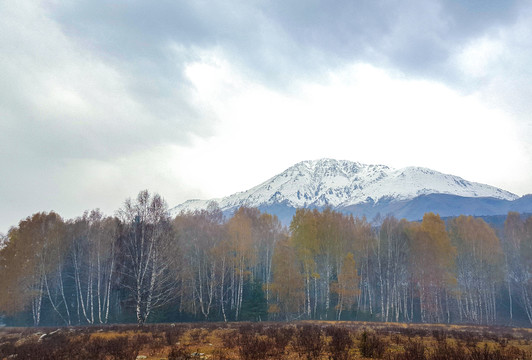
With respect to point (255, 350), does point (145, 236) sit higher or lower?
higher

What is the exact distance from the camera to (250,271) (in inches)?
1660

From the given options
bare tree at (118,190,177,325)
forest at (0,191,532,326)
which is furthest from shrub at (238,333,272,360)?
forest at (0,191,532,326)

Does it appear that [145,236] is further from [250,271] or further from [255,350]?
[255,350]

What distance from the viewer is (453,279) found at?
134 ft

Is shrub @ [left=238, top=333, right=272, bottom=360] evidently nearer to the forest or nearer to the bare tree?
the bare tree

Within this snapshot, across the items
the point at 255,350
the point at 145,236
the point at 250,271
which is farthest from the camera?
the point at 250,271

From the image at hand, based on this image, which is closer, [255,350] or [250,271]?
[255,350]

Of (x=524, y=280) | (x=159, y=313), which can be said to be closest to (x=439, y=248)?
(x=524, y=280)

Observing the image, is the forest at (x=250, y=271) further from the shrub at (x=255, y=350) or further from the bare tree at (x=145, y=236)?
the shrub at (x=255, y=350)

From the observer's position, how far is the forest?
37.0 metres

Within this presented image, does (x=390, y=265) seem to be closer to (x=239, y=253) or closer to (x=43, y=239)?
(x=239, y=253)

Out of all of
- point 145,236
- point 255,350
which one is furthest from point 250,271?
point 255,350

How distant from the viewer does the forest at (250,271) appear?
37.0 metres

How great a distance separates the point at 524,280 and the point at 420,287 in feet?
66.7
